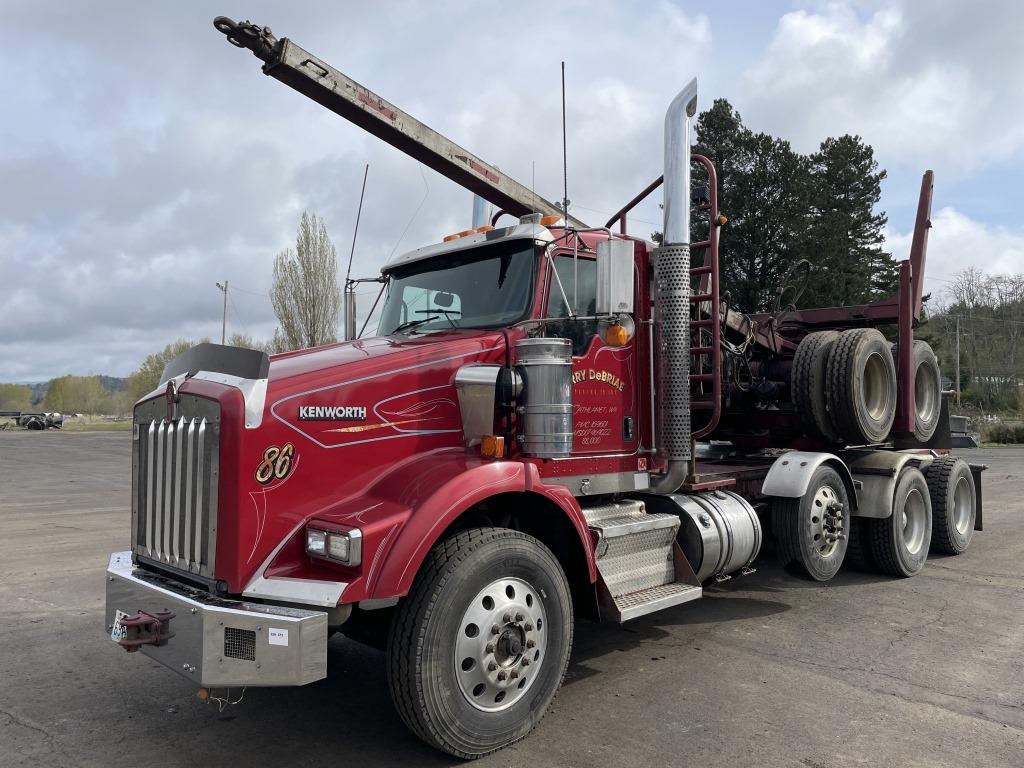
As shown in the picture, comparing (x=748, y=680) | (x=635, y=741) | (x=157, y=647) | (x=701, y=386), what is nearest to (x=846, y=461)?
(x=701, y=386)

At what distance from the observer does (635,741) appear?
3.75 metres

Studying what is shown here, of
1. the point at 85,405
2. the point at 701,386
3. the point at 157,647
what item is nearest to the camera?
the point at 157,647

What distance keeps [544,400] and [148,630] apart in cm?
219

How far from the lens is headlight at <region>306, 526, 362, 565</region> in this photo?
3.35 m

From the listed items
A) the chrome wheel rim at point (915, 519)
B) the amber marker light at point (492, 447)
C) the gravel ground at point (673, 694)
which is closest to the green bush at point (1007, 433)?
the chrome wheel rim at point (915, 519)

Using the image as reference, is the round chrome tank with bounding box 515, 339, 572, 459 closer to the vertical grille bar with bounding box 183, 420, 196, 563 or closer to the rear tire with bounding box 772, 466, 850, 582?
the vertical grille bar with bounding box 183, 420, 196, 563

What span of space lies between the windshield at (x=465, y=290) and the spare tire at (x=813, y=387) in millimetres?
3341

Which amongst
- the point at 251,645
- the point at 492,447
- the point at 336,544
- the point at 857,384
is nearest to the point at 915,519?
the point at 857,384

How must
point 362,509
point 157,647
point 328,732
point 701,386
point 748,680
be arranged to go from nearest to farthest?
point 157,647, point 362,509, point 328,732, point 748,680, point 701,386

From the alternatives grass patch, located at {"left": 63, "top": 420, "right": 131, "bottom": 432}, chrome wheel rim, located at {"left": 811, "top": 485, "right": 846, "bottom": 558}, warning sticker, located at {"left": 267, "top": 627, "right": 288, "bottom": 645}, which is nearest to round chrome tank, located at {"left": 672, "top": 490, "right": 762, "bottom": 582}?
chrome wheel rim, located at {"left": 811, "top": 485, "right": 846, "bottom": 558}

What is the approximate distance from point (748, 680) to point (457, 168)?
3.83 metres

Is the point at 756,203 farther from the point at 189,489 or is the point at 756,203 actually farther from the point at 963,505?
the point at 189,489

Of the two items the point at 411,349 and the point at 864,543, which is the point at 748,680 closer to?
the point at 411,349

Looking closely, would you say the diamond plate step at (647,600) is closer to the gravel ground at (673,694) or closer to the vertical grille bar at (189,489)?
the gravel ground at (673,694)
